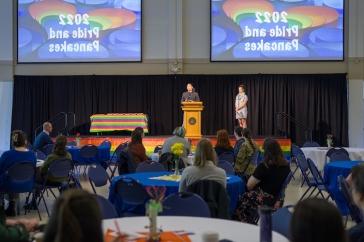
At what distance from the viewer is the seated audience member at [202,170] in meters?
4.72

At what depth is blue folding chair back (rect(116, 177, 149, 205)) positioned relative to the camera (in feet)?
16.0

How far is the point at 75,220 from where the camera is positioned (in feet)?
6.43

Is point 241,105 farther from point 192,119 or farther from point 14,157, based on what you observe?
point 14,157

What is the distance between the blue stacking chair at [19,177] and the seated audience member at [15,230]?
3759 millimetres

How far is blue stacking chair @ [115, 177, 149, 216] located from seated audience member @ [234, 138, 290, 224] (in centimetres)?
112

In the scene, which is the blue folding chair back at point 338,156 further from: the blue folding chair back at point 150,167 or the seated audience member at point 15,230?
the seated audience member at point 15,230

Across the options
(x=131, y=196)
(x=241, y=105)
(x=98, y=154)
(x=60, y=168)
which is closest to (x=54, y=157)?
(x=60, y=168)

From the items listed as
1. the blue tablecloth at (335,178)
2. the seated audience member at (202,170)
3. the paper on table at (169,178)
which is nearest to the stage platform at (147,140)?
the blue tablecloth at (335,178)

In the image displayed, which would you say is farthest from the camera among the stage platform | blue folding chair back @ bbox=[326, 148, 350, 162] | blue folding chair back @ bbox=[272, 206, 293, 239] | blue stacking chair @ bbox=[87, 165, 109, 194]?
the stage platform

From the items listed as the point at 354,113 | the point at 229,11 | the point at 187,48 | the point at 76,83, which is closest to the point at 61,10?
the point at 76,83

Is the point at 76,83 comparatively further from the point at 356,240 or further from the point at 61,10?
the point at 356,240

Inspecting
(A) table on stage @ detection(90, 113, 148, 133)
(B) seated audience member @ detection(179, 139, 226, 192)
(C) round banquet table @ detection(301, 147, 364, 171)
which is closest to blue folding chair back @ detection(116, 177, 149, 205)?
(B) seated audience member @ detection(179, 139, 226, 192)

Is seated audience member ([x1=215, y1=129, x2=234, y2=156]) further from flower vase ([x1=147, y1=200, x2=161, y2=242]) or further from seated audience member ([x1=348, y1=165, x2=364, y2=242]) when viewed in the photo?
seated audience member ([x1=348, y1=165, x2=364, y2=242])

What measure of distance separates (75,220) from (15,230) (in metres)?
0.95
